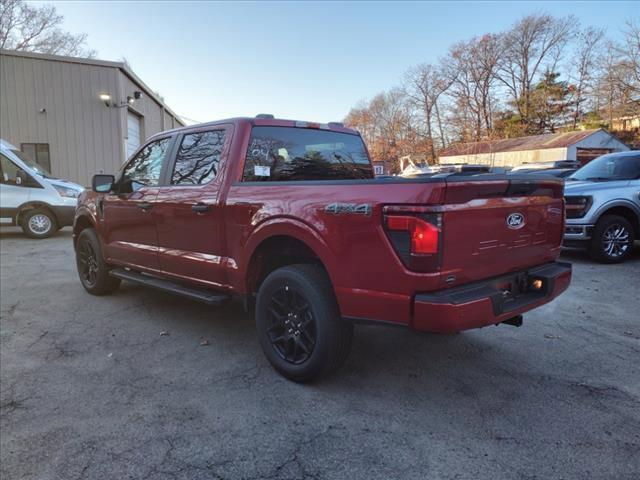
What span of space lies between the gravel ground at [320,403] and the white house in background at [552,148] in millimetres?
33393

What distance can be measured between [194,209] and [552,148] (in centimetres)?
3609

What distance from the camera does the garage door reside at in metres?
18.5

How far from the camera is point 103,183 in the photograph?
5219 mm

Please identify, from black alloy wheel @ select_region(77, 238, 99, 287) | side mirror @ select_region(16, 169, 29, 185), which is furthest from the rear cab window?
side mirror @ select_region(16, 169, 29, 185)

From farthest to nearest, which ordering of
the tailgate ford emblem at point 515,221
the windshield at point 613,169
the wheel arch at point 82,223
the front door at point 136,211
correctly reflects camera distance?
1. the windshield at point 613,169
2. the wheel arch at point 82,223
3. the front door at point 136,211
4. the tailgate ford emblem at point 515,221

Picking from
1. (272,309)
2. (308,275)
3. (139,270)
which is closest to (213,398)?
(272,309)

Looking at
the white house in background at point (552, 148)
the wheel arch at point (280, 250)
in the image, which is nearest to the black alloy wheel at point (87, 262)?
the wheel arch at point (280, 250)

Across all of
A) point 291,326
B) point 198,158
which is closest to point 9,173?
point 198,158

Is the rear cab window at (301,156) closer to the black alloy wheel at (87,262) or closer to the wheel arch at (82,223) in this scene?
the wheel arch at (82,223)

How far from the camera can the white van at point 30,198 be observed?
429 inches

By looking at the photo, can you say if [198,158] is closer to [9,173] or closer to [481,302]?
[481,302]

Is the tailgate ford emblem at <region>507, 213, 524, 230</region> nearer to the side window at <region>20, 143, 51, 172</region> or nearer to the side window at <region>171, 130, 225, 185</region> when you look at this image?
the side window at <region>171, 130, 225, 185</region>

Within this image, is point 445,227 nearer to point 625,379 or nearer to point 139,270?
point 625,379

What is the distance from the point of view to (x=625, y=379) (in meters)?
3.31
